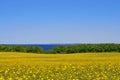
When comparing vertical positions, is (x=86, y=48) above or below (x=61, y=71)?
above

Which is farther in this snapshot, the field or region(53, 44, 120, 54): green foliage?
region(53, 44, 120, 54): green foliage

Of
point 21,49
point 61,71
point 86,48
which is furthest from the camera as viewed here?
point 21,49

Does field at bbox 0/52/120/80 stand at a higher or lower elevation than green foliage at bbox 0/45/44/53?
lower

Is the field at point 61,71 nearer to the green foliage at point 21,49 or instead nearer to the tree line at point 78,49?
Answer: the tree line at point 78,49

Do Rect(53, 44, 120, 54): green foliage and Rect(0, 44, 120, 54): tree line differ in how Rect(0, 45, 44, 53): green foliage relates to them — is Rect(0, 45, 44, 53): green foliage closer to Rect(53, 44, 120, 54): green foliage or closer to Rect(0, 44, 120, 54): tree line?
Rect(0, 44, 120, 54): tree line

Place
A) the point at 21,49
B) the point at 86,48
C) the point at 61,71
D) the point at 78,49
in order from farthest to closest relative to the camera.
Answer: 1. the point at 21,49
2. the point at 86,48
3. the point at 78,49
4. the point at 61,71

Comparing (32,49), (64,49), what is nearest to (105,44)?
(64,49)

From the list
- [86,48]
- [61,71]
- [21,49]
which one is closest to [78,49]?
[86,48]

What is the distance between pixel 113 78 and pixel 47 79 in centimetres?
274

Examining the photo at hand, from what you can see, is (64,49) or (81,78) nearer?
(81,78)

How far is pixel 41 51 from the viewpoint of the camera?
246ft

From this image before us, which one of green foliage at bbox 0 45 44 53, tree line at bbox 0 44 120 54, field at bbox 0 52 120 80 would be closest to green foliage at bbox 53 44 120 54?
tree line at bbox 0 44 120 54

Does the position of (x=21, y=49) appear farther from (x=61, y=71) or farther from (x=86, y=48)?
(x=61, y=71)

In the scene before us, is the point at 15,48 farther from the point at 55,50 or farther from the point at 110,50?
the point at 110,50
